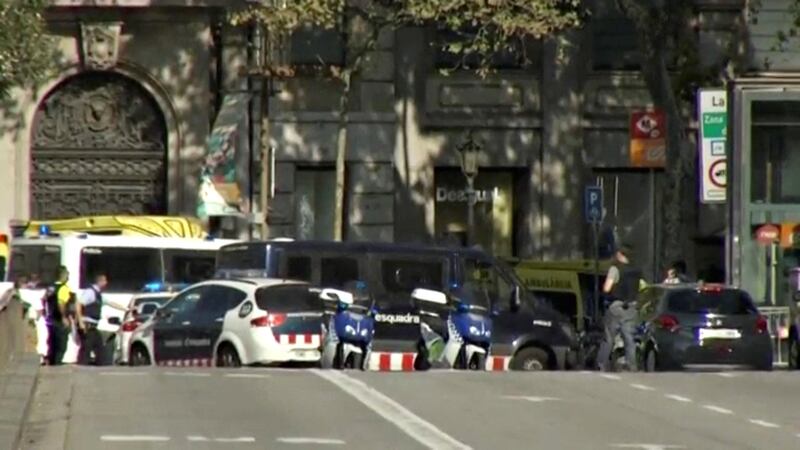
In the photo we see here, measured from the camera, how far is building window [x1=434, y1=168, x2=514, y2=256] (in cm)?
4719

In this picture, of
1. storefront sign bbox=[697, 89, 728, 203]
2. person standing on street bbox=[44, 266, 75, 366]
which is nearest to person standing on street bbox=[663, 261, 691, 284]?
storefront sign bbox=[697, 89, 728, 203]

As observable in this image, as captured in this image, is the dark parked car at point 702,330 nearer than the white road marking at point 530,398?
No

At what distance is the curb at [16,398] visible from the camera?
17.5 m

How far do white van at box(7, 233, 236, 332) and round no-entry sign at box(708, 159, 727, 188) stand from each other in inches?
321

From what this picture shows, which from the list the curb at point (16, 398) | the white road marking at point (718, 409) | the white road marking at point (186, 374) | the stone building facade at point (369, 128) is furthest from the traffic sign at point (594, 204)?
the white road marking at point (718, 409)

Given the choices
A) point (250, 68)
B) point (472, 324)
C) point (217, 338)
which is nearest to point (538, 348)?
point (472, 324)

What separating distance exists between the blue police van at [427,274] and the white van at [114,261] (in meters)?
3.97

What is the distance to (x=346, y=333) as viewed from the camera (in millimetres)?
30188

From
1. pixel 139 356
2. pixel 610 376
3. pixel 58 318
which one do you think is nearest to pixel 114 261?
pixel 58 318

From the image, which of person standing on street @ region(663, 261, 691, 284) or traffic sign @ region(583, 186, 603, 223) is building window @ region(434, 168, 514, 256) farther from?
person standing on street @ region(663, 261, 691, 284)

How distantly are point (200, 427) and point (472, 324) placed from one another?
1180cm

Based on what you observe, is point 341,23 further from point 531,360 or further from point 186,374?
point 186,374

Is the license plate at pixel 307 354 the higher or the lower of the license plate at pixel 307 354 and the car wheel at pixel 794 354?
the higher

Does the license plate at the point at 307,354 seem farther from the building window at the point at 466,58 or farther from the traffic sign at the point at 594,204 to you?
the building window at the point at 466,58
